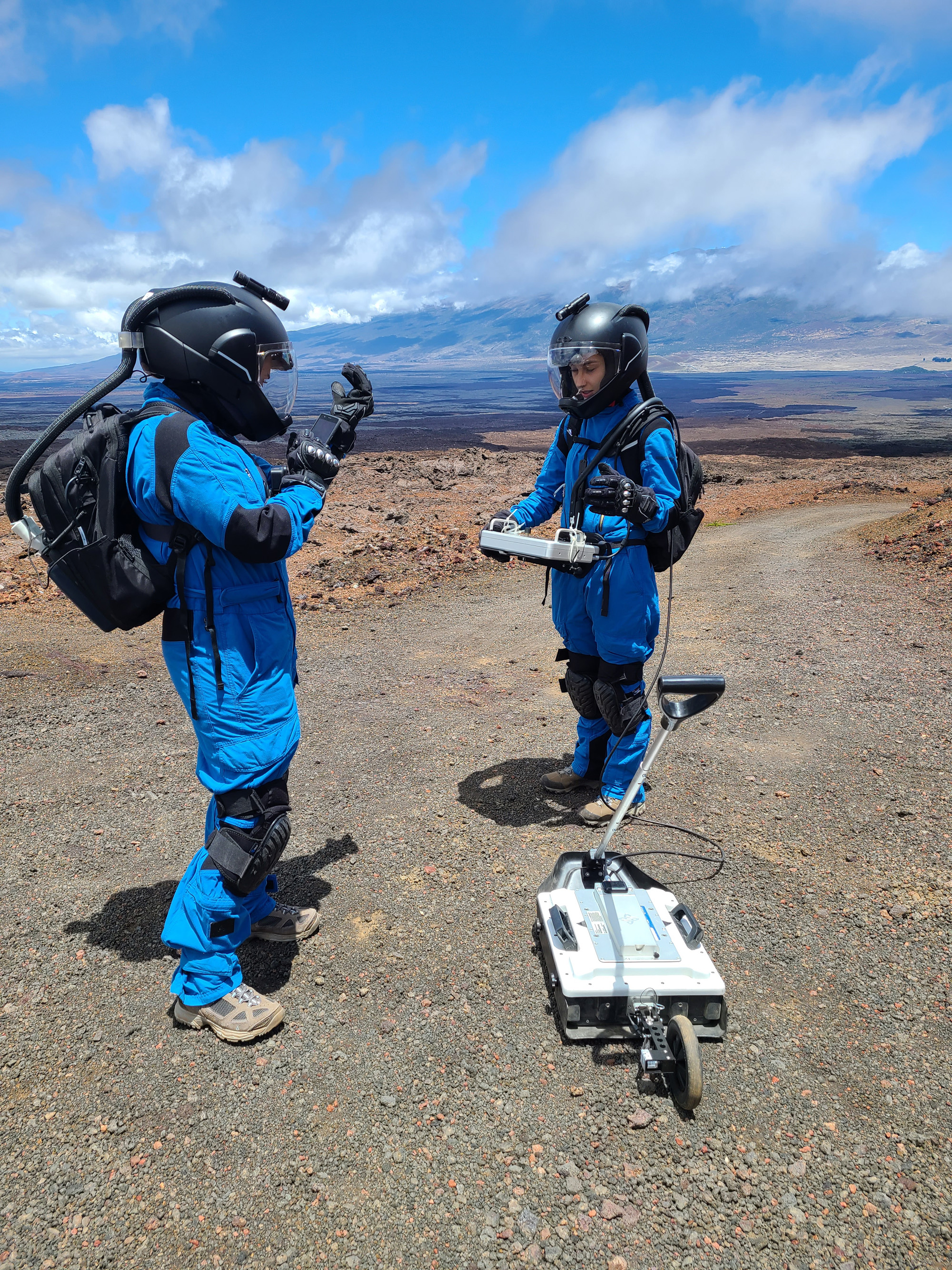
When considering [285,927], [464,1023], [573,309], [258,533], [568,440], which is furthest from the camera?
[568,440]

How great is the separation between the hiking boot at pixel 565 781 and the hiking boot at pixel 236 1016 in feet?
6.76

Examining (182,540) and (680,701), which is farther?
(680,701)

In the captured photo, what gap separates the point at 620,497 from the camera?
3.17 m

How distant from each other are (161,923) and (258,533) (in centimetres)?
191

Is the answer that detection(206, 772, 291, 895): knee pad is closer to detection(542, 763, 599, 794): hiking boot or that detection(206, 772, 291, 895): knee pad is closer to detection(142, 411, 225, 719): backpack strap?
detection(142, 411, 225, 719): backpack strap

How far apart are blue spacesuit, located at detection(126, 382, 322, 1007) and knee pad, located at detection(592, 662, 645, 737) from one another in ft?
5.60

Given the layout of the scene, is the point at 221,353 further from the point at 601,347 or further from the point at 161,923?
the point at 161,923

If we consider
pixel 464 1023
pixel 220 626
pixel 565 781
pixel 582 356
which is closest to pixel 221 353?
pixel 220 626

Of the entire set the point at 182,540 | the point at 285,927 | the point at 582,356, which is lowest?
the point at 285,927

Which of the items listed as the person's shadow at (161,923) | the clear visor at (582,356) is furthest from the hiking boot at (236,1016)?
the clear visor at (582,356)

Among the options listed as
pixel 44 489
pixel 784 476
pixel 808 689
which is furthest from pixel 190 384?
pixel 784 476

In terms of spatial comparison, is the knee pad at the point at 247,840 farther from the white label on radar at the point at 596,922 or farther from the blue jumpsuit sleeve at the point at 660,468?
the blue jumpsuit sleeve at the point at 660,468

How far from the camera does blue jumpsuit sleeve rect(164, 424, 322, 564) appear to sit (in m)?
2.17

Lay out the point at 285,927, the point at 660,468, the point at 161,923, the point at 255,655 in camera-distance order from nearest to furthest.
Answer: the point at 255,655 → the point at 285,927 → the point at 161,923 → the point at 660,468
